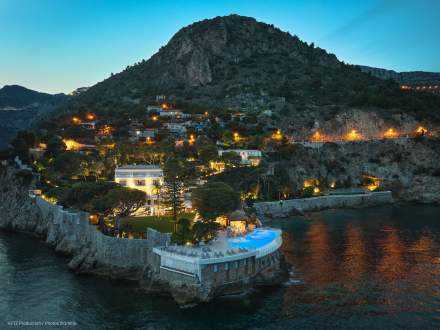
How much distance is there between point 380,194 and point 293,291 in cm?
6179

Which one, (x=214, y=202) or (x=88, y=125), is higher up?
(x=88, y=125)

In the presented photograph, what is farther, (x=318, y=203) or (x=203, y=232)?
(x=318, y=203)

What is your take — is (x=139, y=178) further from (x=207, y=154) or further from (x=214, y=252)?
(x=214, y=252)

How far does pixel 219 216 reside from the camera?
4775 centimetres

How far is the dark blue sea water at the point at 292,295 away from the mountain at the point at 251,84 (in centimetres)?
8595

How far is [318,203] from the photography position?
3332 inches

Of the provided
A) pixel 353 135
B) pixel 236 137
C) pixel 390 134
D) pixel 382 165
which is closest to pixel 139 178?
pixel 236 137

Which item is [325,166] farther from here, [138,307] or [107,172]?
[138,307]

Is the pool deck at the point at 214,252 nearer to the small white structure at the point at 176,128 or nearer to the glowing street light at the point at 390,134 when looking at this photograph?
the small white structure at the point at 176,128

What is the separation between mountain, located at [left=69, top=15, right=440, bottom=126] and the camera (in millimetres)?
140375

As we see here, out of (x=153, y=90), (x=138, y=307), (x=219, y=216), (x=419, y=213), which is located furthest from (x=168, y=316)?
(x=153, y=90)

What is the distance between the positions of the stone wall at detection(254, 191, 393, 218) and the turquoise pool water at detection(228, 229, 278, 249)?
29.4 m

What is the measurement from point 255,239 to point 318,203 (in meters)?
44.7

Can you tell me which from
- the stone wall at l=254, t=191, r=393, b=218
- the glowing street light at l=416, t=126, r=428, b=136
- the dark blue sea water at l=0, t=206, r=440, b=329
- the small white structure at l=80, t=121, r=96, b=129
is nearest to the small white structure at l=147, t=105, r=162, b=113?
the small white structure at l=80, t=121, r=96, b=129
